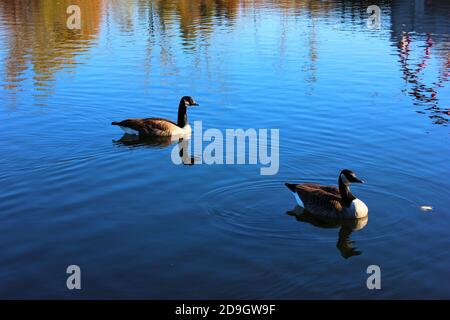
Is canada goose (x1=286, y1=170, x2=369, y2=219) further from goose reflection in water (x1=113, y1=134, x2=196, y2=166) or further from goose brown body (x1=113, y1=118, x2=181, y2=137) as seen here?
goose brown body (x1=113, y1=118, x2=181, y2=137)

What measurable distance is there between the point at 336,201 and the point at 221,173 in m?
3.80

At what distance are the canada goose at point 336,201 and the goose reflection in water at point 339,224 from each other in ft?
0.37

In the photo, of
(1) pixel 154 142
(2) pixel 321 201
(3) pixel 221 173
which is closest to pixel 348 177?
(2) pixel 321 201

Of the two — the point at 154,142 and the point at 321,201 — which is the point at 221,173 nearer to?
the point at 321,201

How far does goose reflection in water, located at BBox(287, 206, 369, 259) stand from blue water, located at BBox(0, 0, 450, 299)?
0.11 metres

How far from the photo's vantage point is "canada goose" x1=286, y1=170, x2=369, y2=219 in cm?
1412

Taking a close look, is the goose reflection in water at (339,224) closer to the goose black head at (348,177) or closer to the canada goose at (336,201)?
the canada goose at (336,201)

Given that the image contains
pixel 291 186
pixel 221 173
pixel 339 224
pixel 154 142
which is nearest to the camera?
pixel 339 224

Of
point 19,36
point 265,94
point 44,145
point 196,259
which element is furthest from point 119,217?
point 19,36

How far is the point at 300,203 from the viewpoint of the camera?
14.7 m

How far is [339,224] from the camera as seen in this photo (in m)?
14.2

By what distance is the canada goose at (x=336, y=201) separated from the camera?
1412cm

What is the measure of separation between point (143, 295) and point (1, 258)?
122 inches

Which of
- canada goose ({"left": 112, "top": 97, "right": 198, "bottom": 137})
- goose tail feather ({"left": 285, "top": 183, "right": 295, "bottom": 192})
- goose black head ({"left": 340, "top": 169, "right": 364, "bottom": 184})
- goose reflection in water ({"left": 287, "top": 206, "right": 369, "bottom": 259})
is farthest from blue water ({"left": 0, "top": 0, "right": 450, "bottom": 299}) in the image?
goose black head ({"left": 340, "top": 169, "right": 364, "bottom": 184})
